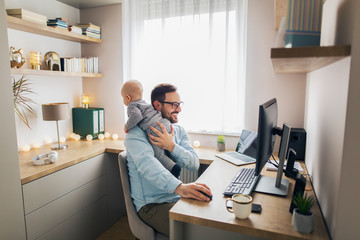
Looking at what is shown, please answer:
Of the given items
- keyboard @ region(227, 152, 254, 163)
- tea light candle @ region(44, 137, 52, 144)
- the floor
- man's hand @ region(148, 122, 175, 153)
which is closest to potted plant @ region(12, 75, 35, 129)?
tea light candle @ region(44, 137, 52, 144)

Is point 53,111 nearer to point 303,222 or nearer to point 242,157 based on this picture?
point 242,157

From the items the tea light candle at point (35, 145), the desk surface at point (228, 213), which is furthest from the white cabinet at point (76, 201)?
the tea light candle at point (35, 145)

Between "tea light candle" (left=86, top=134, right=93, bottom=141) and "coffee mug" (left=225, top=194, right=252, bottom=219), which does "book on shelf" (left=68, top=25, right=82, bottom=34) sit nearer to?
"tea light candle" (left=86, top=134, right=93, bottom=141)

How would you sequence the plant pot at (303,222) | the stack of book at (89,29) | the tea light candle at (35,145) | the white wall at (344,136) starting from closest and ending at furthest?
1. the white wall at (344,136)
2. the plant pot at (303,222)
3. the tea light candle at (35,145)
4. the stack of book at (89,29)

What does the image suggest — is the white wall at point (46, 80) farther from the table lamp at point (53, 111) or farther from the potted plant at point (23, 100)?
the table lamp at point (53, 111)

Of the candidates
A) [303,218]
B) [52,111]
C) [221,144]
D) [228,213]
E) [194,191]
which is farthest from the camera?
[221,144]

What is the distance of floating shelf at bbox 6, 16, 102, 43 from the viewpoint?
2209 mm

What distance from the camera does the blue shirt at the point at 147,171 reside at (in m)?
1.54

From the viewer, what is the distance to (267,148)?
1.45 metres

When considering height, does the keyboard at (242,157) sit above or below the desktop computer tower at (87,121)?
below

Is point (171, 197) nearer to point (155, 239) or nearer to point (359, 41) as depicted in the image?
Result: point (155, 239)

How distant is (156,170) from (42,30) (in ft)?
6.08

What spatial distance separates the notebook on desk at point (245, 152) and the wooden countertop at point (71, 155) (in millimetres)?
178

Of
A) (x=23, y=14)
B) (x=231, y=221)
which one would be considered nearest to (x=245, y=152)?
(x=231, y=221)
